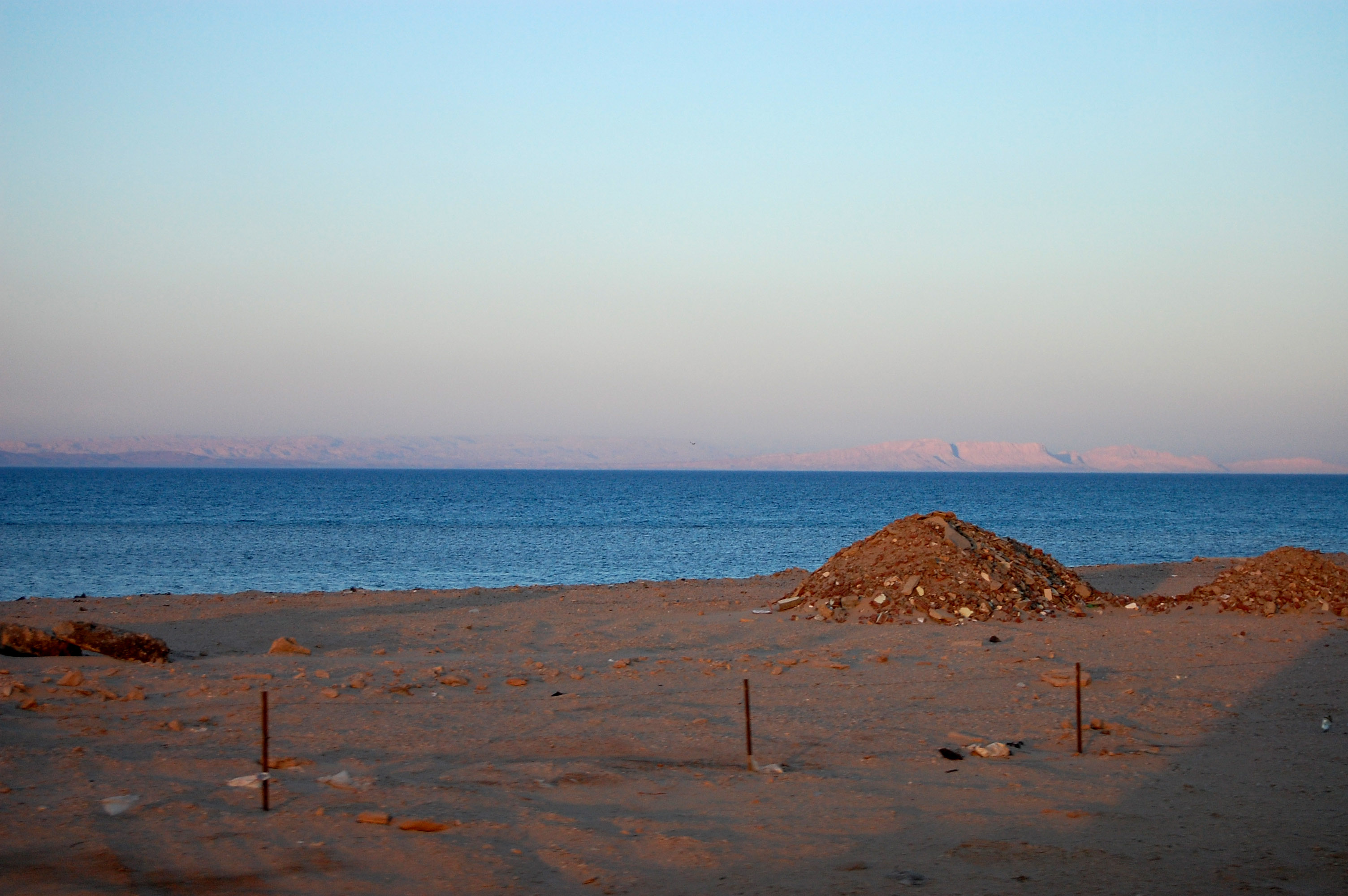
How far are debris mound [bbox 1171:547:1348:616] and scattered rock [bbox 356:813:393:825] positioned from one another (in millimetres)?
14973

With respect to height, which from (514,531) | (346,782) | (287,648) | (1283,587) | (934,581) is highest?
(934,581)

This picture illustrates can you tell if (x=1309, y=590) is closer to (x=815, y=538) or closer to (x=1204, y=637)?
(x=1204, y=637)

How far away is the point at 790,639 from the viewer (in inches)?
578

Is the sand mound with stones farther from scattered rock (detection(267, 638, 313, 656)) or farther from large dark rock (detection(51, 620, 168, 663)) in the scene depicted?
large dark rock (detection(51, 620, 168, 663))

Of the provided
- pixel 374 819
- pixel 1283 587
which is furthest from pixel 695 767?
pixel 1283 587

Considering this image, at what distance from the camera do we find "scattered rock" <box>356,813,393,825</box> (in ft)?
21.1

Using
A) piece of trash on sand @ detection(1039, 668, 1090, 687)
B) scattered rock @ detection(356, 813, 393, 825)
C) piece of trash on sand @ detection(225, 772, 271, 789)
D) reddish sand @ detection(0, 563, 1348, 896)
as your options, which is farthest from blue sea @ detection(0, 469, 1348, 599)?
scattered rock @ detection(356, 813, 393, 825)

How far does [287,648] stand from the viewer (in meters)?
13.3

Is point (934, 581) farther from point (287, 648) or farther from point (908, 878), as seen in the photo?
point (908, 878)

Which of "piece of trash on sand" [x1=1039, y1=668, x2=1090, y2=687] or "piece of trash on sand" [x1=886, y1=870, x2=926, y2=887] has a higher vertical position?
"piece of trash on sand" [x1=886, y1=870, x2=926, y2=887]

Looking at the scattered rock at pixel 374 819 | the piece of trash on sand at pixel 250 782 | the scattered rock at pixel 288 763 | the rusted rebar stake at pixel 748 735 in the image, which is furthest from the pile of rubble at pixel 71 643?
the rusted rebar stake at pixel 748 735

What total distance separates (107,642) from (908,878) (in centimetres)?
1031

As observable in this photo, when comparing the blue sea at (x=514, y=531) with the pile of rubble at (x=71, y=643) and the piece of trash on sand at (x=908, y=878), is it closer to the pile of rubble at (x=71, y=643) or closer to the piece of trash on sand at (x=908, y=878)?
the pile of rubble at (x=71, y=643)

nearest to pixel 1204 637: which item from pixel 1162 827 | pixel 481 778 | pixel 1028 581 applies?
pixel 1028 581
